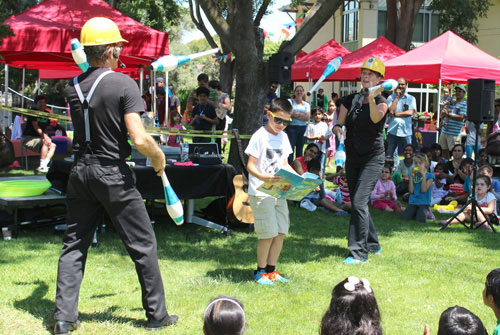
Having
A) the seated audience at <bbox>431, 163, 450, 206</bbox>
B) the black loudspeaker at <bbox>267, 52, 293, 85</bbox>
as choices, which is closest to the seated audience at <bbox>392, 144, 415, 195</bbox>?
the seated audience at <bbox>431, 163, 450, 206</bbox>

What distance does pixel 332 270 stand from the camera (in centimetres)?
564

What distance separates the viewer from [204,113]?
33.5 feet

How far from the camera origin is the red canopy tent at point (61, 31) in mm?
10023

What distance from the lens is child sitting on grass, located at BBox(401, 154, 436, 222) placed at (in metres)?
8.48

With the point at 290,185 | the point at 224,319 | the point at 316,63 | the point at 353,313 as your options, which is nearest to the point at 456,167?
the point at 316,63

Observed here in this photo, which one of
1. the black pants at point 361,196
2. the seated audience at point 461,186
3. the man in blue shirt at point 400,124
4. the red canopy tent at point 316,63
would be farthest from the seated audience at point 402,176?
the red canopy tent at point 316,63

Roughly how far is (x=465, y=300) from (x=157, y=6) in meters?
23.0

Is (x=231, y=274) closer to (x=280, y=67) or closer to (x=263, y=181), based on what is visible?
(x=263, y=181)

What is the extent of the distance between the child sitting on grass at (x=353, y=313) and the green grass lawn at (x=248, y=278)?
5.48 ft

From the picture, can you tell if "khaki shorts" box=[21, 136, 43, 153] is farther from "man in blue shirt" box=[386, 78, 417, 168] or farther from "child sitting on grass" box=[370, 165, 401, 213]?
"man in blue shirt" box=[386, 78, 417, 168]

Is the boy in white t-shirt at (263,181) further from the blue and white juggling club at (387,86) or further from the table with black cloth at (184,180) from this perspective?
the table with black cloth at (184,180)

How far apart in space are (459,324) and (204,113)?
8.09 metres

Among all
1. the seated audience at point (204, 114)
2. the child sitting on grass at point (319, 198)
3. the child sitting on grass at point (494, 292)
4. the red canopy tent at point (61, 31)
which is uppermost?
the red canopy tent at point (61, 31)

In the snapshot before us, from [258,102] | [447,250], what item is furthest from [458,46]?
[447,250]
